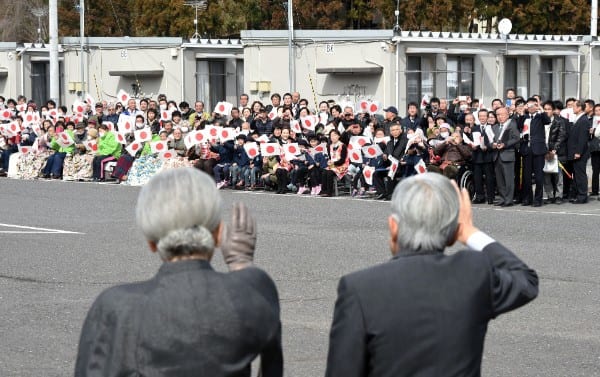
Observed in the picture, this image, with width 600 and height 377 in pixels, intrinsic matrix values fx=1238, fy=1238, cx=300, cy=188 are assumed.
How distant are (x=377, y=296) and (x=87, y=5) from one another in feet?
204

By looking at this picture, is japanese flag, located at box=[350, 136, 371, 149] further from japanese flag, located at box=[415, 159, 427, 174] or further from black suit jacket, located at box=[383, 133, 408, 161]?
japanese flag, located at box=[415, 159, 427, 174]

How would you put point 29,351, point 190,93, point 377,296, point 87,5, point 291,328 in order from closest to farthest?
point 377,296, point 29,351, point 291,328, point 190,93, point 87,5

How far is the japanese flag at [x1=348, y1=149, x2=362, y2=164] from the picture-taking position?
23344 millimetres

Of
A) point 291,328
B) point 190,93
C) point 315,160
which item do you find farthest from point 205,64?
point 291,328

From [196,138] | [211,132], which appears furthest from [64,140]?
[211,132]

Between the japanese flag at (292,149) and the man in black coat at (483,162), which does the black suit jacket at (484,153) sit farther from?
the japanese flag at (292,149)

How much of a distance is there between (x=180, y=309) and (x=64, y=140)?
2572cm

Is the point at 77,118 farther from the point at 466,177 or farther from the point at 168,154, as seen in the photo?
the point at 466,177

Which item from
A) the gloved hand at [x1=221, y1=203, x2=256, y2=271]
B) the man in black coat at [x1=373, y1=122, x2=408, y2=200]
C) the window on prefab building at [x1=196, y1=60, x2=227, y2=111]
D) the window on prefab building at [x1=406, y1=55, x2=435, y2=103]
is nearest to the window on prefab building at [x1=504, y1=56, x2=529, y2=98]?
the window on prefab building at [x1=406, y1=55, x2=435, y2=103]

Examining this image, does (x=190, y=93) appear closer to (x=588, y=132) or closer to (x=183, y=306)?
(x=588, y=132)

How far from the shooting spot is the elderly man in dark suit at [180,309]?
3.60 m

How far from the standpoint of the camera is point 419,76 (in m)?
36.5

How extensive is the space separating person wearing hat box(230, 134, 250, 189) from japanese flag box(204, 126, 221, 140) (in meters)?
0.44

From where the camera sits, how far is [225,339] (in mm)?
3619
